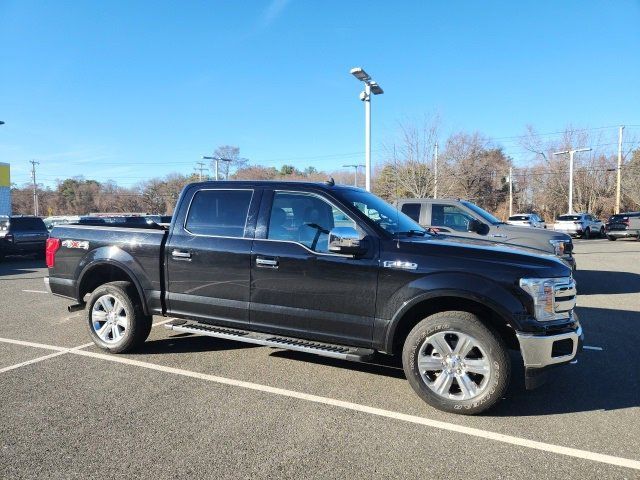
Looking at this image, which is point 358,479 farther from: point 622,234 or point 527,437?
point 622,234

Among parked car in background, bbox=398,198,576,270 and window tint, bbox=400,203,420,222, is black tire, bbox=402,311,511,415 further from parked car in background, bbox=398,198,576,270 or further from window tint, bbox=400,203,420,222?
window tint, bbox=400,203,420,222

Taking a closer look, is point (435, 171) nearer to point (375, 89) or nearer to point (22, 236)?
point (375, 89)

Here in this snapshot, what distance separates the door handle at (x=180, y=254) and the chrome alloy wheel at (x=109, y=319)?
94 cm

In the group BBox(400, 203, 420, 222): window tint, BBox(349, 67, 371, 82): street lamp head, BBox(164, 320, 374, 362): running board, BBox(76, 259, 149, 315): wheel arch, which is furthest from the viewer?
BBox(349, 67, 371, 82): street lamp head

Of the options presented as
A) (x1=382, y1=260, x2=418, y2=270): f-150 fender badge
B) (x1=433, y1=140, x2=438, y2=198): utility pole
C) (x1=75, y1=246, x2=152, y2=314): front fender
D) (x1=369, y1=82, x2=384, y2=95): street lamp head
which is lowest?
(x1=75, y1=246, x2=152, y2=314): front fender

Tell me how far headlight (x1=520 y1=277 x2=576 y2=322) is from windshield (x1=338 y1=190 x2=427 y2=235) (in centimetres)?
127

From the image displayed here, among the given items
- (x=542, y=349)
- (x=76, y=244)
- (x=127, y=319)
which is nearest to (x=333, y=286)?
(x=542, y=349)

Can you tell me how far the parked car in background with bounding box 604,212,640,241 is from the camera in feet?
89.0

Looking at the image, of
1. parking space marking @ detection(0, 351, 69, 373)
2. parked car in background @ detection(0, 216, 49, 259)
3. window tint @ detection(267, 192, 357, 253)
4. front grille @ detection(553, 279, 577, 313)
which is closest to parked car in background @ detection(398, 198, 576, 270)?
window tint @ detection(267, 192, 357, 253)

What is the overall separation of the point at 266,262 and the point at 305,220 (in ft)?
1.82

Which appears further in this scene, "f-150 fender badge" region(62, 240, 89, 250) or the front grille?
"f-150 fender badge" region(62, 240, 89, 250)

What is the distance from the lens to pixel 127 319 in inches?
210

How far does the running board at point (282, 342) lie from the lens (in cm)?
421

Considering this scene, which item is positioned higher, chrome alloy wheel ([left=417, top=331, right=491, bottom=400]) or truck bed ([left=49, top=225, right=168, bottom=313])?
truck bed ([left=49, top=225, right=168, bottom=313])
